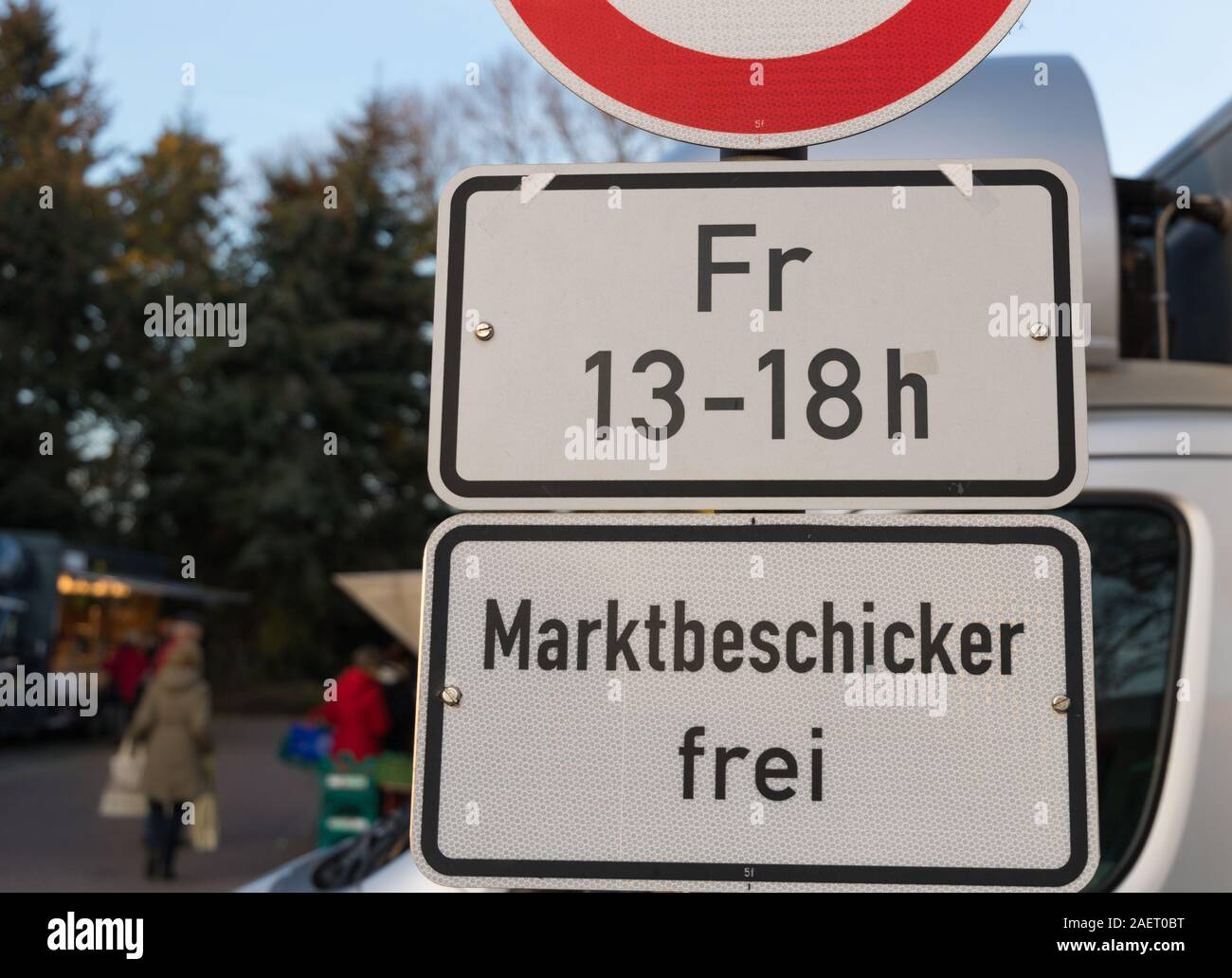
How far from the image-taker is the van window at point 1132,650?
3.09 meters

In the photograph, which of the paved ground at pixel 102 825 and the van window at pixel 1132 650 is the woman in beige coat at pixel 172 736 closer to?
the paved ground at pixel 102 825

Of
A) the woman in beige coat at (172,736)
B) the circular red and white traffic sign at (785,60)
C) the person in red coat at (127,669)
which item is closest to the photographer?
the circular red and white traffic sign at (785,60)

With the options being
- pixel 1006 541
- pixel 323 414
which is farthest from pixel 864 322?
pixel 323 414

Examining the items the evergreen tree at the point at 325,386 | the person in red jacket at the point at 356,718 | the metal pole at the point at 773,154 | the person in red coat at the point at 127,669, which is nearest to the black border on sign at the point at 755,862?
the metal pole at the point at 773,154

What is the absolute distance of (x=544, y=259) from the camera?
1.58 metres

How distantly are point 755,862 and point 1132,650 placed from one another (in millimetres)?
2058

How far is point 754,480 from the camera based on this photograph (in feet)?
4.96

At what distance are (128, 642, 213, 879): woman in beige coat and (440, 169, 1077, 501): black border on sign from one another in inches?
369

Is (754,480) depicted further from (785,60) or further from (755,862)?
(785,60)

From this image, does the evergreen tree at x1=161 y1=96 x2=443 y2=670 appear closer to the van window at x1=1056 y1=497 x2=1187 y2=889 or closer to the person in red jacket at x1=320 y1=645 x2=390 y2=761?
the person in red jacket at x1=320 y1=645 x2=390 y2=761

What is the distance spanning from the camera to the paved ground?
1063 centimetres

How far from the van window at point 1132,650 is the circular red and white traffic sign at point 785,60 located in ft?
5.98
